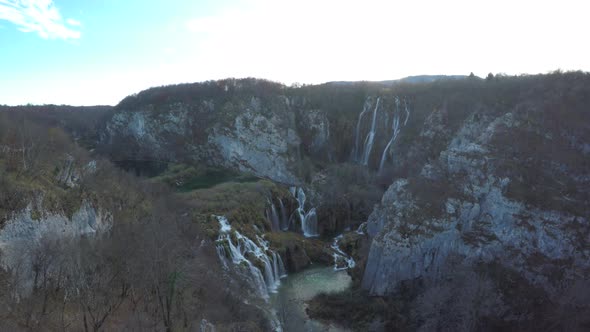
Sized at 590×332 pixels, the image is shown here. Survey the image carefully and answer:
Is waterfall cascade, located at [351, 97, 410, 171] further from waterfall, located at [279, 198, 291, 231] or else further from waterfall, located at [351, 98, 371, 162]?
waterfall, located at [279, 198, 291, 231]

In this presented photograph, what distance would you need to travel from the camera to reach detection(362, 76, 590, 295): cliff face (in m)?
23.2

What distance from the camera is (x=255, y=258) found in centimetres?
Answer: 2817

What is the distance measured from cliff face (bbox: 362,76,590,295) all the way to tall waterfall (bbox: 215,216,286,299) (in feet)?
21.6

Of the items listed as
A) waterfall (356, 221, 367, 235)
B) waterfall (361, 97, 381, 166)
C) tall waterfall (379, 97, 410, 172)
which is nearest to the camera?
waterfall (356, 221, 367, 235)

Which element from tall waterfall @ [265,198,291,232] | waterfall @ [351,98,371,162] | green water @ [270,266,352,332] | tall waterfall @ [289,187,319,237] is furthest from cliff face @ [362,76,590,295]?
waterfall @ [351,98,371,162]

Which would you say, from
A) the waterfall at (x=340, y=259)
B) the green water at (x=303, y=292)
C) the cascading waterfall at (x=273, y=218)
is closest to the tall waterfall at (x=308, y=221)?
the cascading waterfall at (x=273, y=218)

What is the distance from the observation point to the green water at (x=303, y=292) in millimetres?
21953

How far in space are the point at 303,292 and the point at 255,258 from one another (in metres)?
4.32

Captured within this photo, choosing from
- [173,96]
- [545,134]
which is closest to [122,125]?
[173,96]

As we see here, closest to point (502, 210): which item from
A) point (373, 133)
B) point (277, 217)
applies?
point (277, 217)

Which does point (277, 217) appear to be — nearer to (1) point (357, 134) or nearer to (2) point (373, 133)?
(2) point (373, 133)

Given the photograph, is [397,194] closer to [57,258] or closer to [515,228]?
[515,228]

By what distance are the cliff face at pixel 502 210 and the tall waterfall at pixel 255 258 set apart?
6595mm

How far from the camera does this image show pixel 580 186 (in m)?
25.8
